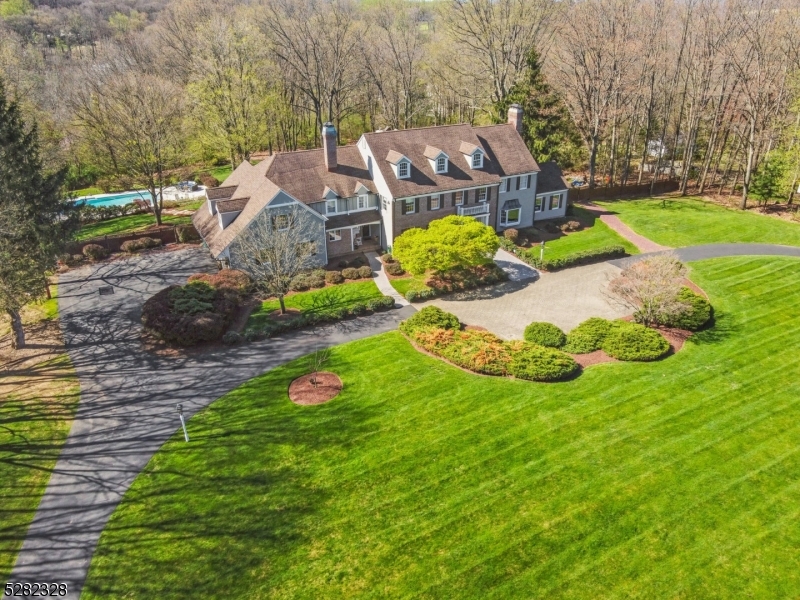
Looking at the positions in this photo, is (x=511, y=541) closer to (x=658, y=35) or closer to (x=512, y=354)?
(x=512, y=354)

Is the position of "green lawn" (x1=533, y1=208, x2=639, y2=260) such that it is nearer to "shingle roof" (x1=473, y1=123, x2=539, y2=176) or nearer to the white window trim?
"shingle roof" (x1=473, y1=123, x2=539, y2=176)

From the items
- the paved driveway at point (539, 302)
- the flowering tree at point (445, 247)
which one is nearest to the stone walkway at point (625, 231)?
the paved driveway at point (539, 302)

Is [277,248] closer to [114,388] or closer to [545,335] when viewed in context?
[114,388]

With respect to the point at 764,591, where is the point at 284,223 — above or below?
above

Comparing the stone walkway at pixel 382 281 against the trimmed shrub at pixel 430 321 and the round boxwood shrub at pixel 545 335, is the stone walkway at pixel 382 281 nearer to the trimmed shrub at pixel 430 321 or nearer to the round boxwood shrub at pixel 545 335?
the trimmed shrub at pixel 430 321

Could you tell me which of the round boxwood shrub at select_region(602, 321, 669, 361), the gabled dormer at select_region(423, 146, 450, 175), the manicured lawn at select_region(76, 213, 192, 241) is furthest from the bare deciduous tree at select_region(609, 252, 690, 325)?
the manicured lawn at select_region(76, 213, 192, 241)

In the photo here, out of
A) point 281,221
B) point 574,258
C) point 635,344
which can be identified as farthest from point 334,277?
point 635,344

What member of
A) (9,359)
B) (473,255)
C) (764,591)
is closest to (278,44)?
(473,255)
